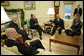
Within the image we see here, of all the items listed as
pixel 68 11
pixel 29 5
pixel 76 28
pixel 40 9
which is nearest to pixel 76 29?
pixel 76 28

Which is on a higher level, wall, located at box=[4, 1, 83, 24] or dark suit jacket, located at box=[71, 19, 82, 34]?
wall, located at box=[4, 1, 83, 24]

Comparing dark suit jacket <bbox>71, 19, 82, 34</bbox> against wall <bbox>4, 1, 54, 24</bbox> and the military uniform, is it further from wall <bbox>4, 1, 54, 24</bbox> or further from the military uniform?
wall <bbox>4, 1, 54, 24</bbox>

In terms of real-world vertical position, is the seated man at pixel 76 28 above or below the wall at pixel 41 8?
below

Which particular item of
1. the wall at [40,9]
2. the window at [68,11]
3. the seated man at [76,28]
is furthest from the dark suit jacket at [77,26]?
the window at [68,11]

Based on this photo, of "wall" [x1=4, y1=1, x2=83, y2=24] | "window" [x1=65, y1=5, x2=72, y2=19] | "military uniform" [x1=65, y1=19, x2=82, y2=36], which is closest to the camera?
"military uniform" [x1=65, y1=19, x2=82, y2=36]

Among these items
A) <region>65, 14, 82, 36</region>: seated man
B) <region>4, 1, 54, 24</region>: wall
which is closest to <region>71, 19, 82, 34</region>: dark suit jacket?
<region>65, 14, 82, 36</region>: seated man

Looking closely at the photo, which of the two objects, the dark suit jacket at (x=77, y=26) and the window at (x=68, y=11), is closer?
the dark suit jacket at (x=77, y=26)

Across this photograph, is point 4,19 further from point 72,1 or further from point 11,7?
point 72,1

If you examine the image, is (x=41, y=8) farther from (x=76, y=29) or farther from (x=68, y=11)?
(x=76, y=29)

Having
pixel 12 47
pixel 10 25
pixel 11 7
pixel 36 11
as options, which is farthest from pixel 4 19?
pixel 36 11

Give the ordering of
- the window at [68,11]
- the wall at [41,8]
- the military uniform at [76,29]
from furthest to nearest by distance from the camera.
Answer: the window at [68,11] → the wall at [41,8] → the military uniform at [76,29]

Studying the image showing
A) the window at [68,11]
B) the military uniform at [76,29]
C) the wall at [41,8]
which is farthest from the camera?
the window at [68,11]

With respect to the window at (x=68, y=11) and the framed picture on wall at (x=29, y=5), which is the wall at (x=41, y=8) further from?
the window at (x=68, y=11)

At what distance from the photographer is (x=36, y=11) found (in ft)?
18.9
